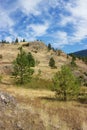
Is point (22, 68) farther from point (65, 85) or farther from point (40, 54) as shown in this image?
point (40, 54)

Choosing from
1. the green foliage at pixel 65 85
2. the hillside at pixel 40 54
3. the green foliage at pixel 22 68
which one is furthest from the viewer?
the hillside at pixel 40 54

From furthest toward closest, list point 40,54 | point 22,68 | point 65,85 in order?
1. point 40,54
2. point 22,68
3. point 65,85

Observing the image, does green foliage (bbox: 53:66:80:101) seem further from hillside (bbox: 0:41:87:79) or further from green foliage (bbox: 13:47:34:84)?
hillside (bbox: 0:41:87:79)

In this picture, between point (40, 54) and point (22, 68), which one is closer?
point (22, 68)

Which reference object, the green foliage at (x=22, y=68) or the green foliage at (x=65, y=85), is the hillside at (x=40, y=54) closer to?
the green foliage at (x=22, y=68)

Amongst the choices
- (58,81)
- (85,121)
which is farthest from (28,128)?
(58,81)

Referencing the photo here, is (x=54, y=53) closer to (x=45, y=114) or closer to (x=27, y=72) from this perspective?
(x=27, y=72)

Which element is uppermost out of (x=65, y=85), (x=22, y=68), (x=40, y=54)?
(x=40, y=54)

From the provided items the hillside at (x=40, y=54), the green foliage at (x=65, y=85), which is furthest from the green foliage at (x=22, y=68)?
the hillside at (x=40, y=54)

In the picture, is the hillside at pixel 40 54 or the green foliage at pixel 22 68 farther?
the hillside at pixel 40 54

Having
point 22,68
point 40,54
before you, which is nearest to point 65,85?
point 22,68

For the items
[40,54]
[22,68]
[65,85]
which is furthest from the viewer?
[40,54]

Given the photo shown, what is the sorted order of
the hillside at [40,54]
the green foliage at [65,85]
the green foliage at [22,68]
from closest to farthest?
1. the green foliage at [65,85]
2. the green foliage at [22,68]
3. the hillside at [40,54]

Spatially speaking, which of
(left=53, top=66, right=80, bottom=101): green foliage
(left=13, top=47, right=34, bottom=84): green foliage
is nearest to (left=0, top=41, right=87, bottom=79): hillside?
(left=13, top=47, right=34, bottom=84): green foliage
